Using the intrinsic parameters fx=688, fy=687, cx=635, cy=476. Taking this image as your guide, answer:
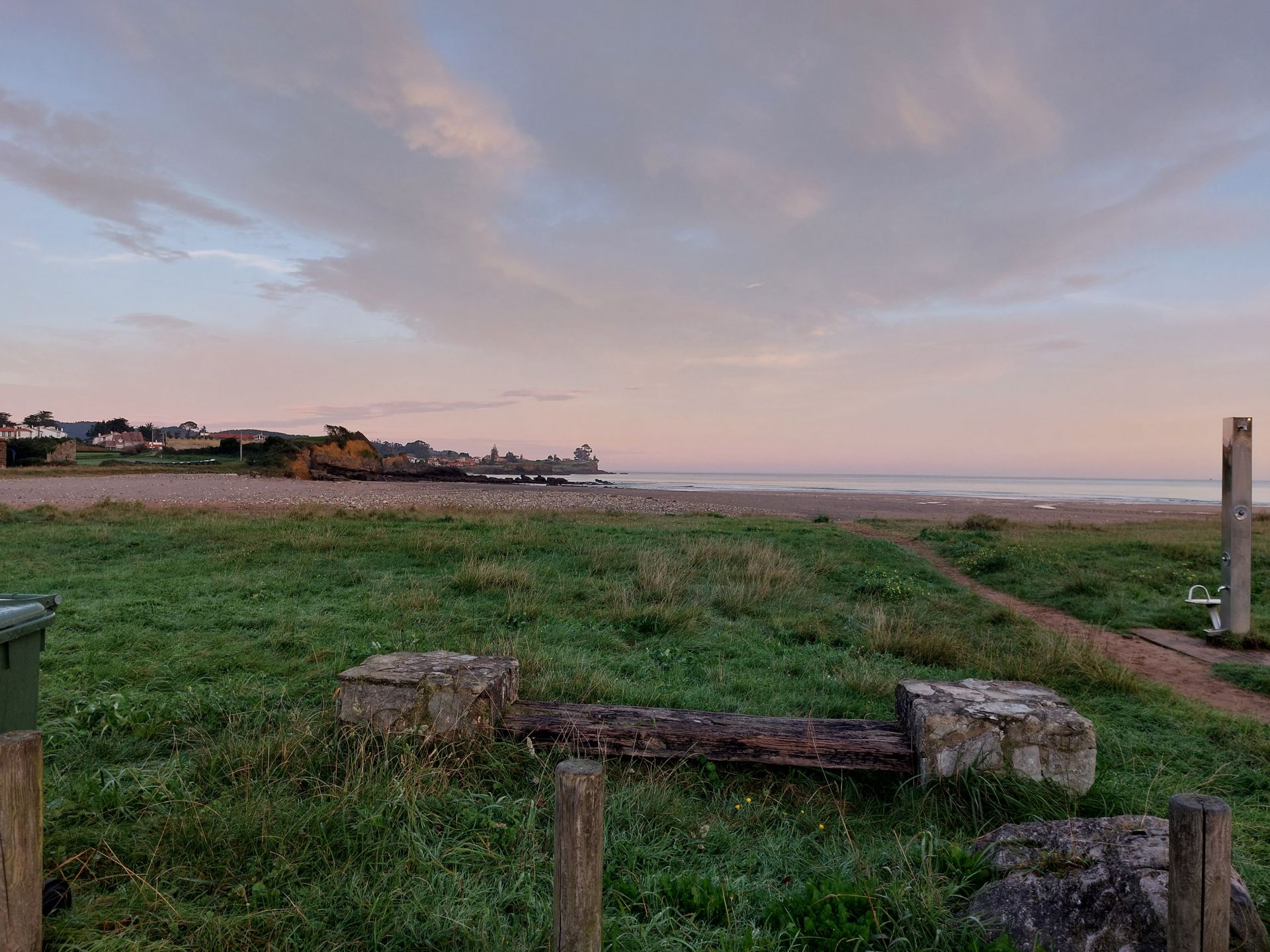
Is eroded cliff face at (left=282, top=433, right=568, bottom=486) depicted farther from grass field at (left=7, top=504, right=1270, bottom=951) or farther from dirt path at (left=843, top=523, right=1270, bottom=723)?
dirt path at (left=843, top=523, right=1270, bottom=723)

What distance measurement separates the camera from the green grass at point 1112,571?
951 cm

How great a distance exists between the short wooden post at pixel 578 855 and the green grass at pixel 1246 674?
7.61 m

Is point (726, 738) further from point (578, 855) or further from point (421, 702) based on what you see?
point (578, 855)

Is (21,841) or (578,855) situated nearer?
(578,855)

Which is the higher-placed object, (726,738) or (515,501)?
(726,738)

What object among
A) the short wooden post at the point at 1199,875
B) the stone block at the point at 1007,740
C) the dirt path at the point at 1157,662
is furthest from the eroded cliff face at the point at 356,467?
the short wooden post at the point at 1199,875

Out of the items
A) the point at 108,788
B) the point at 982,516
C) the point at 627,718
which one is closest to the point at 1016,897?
the point at 627,718

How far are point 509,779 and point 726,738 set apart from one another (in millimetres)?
1282

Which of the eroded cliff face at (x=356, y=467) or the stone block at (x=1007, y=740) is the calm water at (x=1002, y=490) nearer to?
the eroded cliff face at (x=356, y=467)

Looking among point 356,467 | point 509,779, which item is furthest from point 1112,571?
Answer: point 356,467

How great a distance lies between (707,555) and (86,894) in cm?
990

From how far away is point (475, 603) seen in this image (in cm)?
827

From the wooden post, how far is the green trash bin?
35.8 feet

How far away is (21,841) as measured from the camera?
1.84 metres
